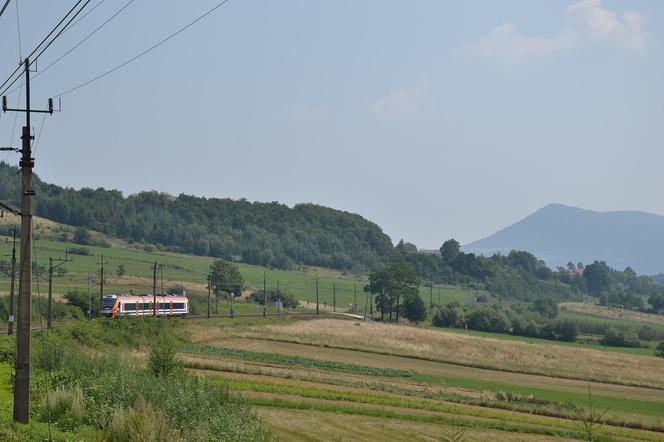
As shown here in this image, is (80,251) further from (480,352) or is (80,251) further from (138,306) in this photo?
(480,352)

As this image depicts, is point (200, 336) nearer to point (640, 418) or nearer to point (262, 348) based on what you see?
point (262, 348)

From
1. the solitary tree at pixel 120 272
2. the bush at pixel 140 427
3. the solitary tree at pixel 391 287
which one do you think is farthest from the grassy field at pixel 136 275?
the bush at pixel 140 427

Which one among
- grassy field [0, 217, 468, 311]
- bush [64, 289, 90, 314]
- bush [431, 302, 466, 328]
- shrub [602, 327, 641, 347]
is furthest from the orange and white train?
shrub [602, 327, 641, 347]

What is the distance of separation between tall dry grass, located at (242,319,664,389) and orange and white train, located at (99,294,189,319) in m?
9.52

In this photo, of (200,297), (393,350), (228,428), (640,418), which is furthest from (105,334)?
(200,297)

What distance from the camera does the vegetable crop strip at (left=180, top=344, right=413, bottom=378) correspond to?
6950cm

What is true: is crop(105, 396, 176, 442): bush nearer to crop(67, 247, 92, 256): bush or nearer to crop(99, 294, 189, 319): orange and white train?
crop(99, 294, 189, 319): orange and white train

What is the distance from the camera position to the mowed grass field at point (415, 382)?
4072 centimetres

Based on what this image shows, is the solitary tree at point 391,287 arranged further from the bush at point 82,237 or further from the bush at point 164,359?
the bush at point 164,359

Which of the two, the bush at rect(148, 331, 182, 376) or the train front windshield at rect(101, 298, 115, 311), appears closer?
the bush at rect(148, 331, 182, 376)

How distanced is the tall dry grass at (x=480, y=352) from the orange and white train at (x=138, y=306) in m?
9.52

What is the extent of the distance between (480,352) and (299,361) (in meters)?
27.2

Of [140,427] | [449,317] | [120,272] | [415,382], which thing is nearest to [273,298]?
[120,272]

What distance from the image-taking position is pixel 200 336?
85250 millimetres
